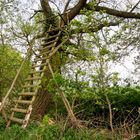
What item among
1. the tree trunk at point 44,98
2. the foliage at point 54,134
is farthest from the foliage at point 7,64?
the foliage at point 54,134

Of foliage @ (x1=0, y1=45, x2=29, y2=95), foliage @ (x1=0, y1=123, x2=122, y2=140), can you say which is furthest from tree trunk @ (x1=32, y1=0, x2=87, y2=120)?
foliage @ (x1=0, y1=123, x2=122, y2=140)

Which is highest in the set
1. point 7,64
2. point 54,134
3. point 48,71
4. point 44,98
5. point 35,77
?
point 7,64

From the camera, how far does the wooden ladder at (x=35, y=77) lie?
951 cm

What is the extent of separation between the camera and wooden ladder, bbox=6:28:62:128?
951 centimetres

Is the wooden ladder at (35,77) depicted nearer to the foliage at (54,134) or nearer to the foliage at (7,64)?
the foliage at (7,64)

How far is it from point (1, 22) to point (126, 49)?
161 inches

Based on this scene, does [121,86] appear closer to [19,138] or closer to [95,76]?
[95,76]

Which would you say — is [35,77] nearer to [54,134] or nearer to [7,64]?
[7,64]

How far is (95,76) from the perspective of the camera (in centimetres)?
762

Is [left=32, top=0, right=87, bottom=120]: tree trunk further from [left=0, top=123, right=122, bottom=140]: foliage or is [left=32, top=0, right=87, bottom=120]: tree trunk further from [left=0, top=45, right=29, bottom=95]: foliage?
[left=0, top=123, right=122, bottom=140]: foliage

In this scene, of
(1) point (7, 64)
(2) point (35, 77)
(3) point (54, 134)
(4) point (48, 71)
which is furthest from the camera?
(1) point (7, 64)

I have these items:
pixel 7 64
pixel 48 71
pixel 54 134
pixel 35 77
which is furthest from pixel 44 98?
pixel 54 134

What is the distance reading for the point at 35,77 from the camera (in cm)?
978

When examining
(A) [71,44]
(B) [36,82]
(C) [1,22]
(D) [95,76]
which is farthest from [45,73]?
(D) [95,76]
